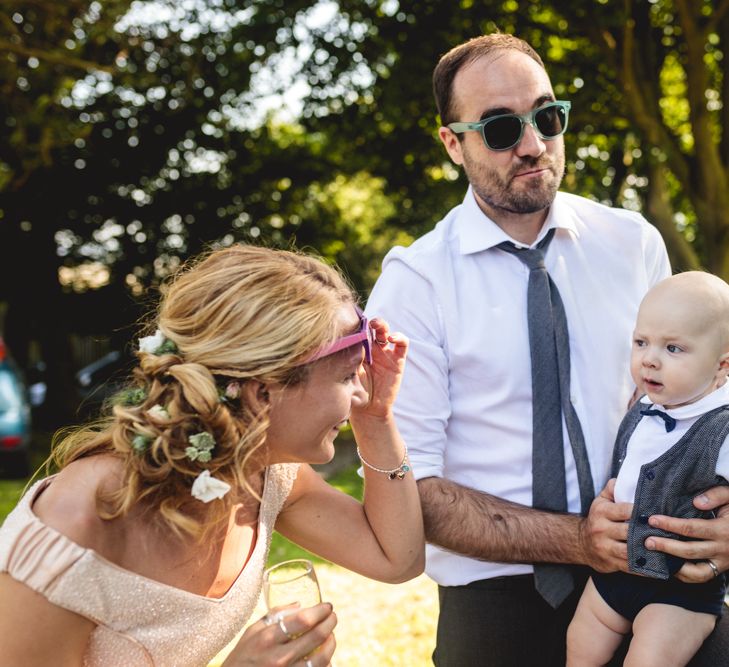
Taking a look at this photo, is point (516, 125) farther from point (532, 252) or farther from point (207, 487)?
point (207, 487)

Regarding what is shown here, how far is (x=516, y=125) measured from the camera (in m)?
3.12

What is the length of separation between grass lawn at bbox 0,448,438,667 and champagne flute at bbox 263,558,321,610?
140 inches

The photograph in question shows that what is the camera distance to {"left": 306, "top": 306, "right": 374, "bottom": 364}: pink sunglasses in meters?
2.44

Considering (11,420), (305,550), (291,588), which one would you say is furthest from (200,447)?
(11,420)

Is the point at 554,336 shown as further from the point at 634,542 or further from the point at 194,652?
the point at 194,652

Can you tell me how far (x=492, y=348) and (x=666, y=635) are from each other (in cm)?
115

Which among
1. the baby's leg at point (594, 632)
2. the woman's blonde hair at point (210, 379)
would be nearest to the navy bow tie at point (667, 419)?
the baby's leg at point (594, 632)

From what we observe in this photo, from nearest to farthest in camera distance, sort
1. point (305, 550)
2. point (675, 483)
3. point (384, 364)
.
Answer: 1. point (675, 483)
2. point (384, 364)
3. point (305, 550)

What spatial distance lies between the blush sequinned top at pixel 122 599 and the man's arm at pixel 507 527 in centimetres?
68

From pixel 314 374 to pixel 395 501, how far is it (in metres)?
0.67

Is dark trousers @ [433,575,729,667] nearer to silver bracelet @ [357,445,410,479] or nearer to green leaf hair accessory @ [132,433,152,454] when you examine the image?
silver bracelet @ [357,445,410,479]

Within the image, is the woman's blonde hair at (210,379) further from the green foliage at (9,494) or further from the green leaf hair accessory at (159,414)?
the green foliage at (9,494)

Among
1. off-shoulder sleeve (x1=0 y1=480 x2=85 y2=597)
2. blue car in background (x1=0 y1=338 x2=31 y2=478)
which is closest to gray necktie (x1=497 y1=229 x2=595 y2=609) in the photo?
off-shoulder sleeve (x1=0 y1=480 x2=85 y2=597)

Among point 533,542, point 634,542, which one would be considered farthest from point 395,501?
point 634,542
